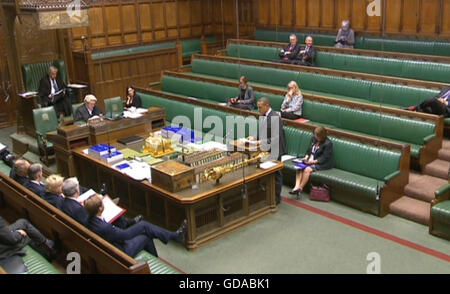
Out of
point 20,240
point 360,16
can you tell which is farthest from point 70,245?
point 360,16

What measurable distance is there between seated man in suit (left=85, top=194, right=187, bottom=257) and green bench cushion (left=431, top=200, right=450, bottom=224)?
282 cm

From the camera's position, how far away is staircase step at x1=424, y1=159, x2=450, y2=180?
655cm

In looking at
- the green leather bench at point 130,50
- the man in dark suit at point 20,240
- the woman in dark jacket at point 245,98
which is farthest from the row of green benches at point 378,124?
the green leather bench at point 130,50

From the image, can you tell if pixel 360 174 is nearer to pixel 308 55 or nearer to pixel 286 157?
pixel 286 157

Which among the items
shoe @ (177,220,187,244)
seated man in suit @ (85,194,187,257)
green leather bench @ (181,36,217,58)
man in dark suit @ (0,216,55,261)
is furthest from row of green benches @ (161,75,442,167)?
green leather bench @ (181,36,217,58)

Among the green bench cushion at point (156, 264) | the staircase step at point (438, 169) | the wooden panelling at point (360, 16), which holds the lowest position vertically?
the green bench cushion at point (156, 264)

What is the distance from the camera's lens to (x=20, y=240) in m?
4.40

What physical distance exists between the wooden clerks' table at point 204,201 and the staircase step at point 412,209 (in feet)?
4.91

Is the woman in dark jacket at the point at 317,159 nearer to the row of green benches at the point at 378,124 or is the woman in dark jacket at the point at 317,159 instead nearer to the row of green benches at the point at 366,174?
the row of green benches at the point at 366,174

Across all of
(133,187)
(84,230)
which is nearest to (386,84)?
(133,187)

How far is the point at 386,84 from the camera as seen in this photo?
818 centimetres

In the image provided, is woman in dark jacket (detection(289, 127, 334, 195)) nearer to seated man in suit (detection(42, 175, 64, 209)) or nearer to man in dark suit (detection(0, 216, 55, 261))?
seated man in suit (detection(42, 175, 64, 209))

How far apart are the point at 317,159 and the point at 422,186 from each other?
4.45 feet

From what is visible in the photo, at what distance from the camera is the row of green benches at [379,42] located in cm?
991
